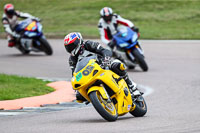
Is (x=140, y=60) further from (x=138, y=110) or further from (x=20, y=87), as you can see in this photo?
(x=138, y=110)

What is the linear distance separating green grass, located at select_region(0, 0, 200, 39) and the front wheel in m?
15.9

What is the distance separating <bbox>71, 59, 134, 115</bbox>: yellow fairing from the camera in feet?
27.2

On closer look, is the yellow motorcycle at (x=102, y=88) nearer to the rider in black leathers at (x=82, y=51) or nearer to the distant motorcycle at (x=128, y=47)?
the rider in black leathers at (x=82, y=51)

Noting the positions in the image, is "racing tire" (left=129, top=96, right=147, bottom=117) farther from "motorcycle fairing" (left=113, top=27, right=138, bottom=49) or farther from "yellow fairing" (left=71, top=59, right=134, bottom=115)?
"motorcycle fairing" (left=113, top=27, right=138, bottom=49)

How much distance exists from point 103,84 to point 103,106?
1.46 ft

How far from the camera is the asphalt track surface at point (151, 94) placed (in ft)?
26.3

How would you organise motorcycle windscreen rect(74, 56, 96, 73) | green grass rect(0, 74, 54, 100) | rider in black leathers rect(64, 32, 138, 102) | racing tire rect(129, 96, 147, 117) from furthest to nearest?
green grass rect(0, 74, 54, 100)
racing tire rect(129, 96, 147, 117)
rider in black leathers rect(64, 32, 138, 102)
motorcycle windscreen rect(74, 56, 96, 73)

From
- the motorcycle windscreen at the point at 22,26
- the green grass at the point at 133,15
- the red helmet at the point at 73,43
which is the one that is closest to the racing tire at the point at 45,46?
the motorcycle windscreen at the point at 22,26

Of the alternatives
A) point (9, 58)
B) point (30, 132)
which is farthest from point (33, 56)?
point (30, 132)

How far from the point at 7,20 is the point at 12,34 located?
0.59 metres

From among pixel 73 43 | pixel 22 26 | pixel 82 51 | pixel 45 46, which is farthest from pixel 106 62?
pixel 22 26

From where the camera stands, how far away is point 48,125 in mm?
8438

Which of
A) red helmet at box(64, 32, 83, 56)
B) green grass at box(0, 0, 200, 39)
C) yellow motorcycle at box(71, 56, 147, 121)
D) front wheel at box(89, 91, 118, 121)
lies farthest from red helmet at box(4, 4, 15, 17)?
front wheel at box(89, 91, 118, 121)

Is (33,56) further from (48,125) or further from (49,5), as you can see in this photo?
(49,5)
